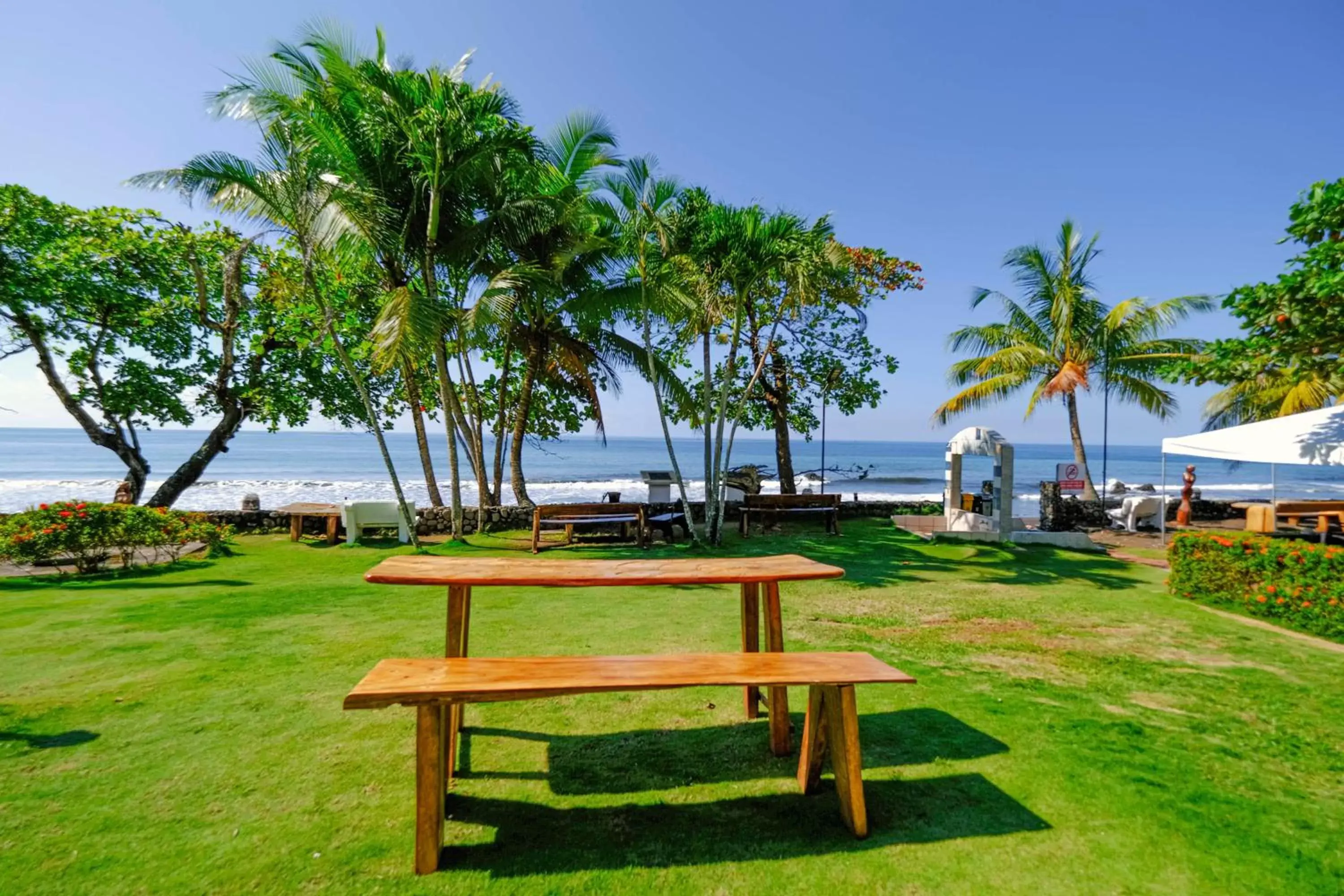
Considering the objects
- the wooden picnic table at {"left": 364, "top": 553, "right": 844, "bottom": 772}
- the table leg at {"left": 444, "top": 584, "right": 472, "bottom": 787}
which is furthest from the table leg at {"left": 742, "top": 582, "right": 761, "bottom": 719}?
the table leg at {"left": 444, "top": 584, "right": 472, "bottom": 787}

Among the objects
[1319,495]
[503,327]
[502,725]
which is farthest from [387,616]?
[1319,495]

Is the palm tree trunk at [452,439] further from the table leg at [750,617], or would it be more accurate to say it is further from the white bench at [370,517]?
the table leg at [750,617]

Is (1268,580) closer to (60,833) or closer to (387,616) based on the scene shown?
(387,616)

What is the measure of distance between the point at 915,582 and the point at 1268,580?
352 cm

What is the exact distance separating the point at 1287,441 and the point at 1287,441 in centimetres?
2

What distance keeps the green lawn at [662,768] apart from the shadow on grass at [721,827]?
0.01 metres

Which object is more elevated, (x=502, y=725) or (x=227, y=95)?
(x=227, y=95)

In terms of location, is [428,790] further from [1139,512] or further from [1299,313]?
[1139,512]

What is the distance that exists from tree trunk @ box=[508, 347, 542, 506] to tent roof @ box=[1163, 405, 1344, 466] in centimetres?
1296

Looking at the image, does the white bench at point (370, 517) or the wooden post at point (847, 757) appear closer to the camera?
the wooden post at point (847, 757)

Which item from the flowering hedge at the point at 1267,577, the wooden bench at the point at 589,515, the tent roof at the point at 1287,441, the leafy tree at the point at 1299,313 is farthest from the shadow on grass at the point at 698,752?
the tent roof at the point at 1287,441

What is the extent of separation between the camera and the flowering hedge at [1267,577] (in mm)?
5785

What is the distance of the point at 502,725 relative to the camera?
3.69 meters

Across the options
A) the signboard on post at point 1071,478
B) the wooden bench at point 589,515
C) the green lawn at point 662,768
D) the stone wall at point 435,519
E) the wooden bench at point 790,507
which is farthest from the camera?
the wooden bench at point 790,507
